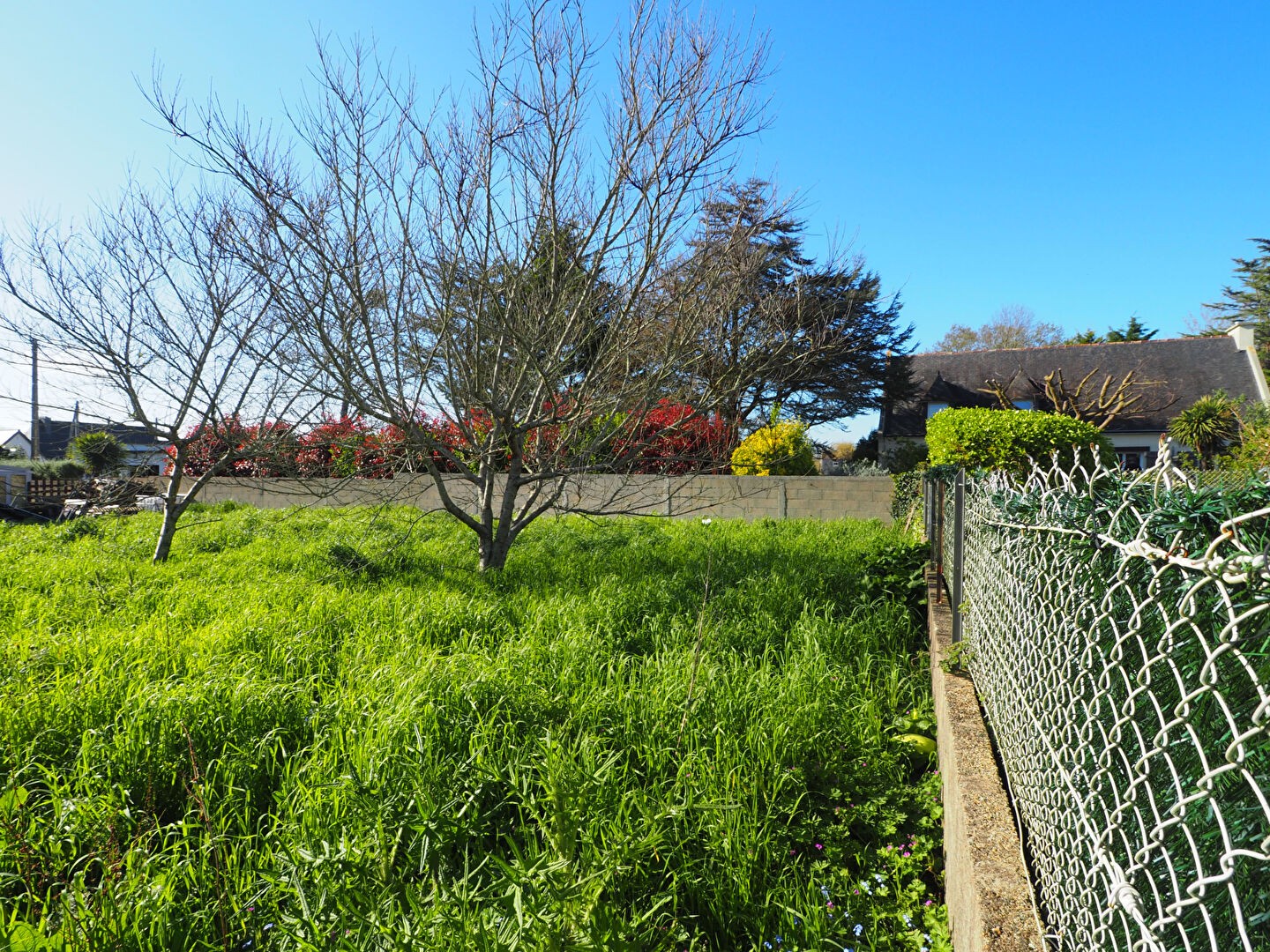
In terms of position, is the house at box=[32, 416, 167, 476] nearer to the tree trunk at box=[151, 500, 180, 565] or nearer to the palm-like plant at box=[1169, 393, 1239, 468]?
the tree trunk at box=[151, 500, 180, 565]

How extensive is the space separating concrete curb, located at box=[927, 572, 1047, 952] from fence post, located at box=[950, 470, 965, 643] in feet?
2.14

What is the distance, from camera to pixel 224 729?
2562 mm

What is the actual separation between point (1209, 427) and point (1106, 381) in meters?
3.51

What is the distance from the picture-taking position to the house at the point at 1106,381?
886 inches

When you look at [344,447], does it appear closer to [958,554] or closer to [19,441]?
[958,554]

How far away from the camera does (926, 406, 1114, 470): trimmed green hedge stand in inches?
342

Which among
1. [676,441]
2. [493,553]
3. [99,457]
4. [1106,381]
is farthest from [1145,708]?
[99,457]

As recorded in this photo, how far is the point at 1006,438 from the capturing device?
8.70 m

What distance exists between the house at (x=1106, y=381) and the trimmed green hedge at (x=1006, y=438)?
13569 mm

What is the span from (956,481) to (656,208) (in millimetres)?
2584

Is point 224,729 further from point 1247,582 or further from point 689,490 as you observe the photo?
point 689,490

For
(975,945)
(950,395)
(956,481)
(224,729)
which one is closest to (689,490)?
(956,481)

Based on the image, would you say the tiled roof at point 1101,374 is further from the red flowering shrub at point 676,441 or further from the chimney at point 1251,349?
the red flowering shrub at point 676,441

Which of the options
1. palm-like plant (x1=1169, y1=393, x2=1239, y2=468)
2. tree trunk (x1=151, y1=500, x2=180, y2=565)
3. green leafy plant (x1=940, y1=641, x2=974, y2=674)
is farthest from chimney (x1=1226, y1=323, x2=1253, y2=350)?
tree trunk (x1=151, y1=500, x2=180, y2=565)
